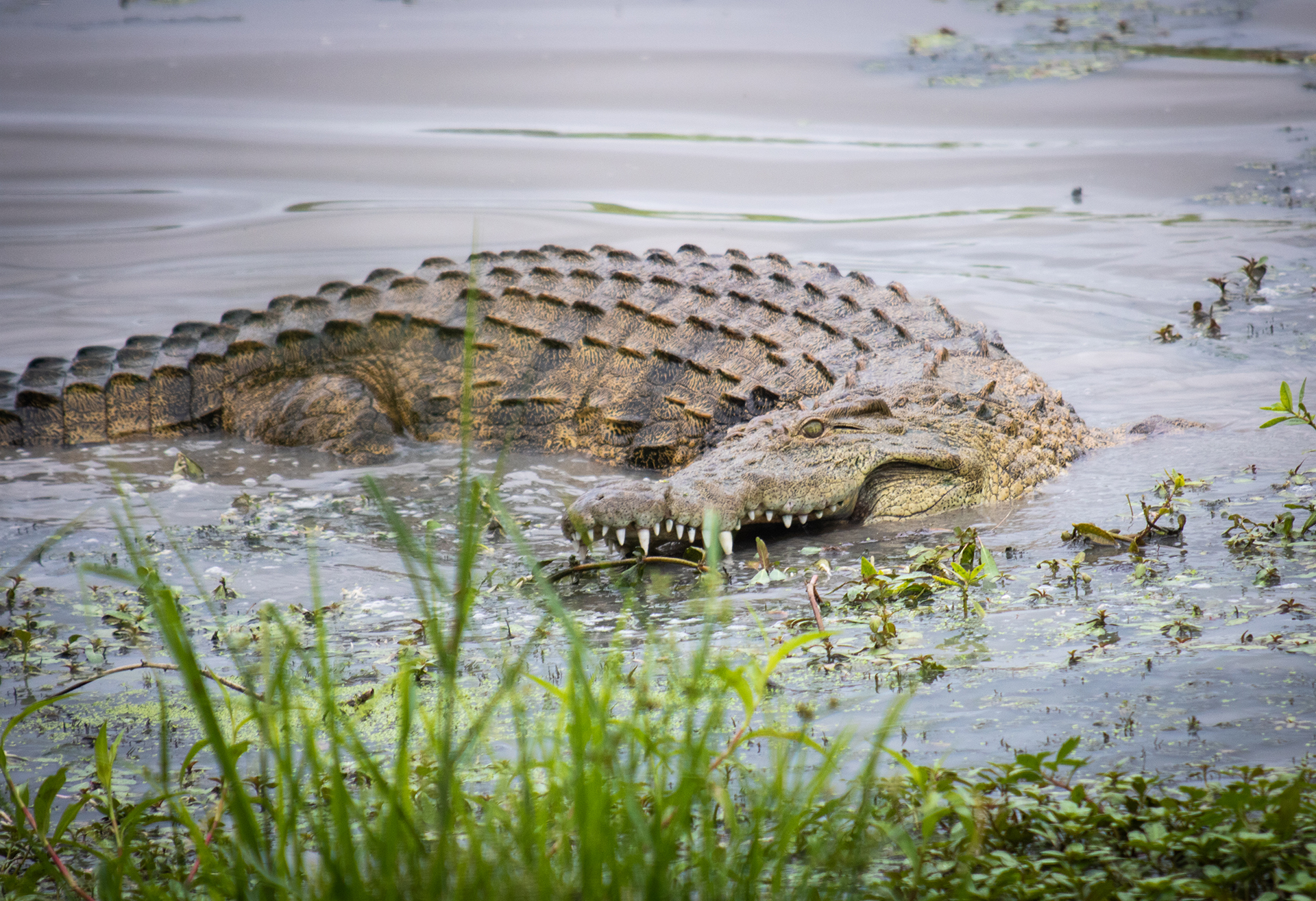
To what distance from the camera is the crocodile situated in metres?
→ 4.21

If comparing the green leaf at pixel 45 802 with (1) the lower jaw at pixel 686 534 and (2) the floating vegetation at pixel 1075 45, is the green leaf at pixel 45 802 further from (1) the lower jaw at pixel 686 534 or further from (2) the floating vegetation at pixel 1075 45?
(2) the floating vegetation at pixel 1075 45

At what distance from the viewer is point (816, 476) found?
391 cm

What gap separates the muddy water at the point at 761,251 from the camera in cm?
269

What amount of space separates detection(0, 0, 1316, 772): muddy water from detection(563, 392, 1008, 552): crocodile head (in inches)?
6.8

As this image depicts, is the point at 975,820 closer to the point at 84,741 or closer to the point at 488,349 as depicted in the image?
the point at 84,741

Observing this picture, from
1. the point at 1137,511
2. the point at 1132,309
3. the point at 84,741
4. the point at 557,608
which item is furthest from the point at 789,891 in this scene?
the point at 1132,309

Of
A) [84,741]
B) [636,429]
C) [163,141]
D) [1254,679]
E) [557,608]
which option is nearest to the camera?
[557,608]

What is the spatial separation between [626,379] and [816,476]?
5.38 ft

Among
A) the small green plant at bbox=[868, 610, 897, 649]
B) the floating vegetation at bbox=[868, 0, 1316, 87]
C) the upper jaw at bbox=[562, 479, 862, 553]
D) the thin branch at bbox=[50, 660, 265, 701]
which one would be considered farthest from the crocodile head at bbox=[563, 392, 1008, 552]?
the floating vegetation at bbox=[868, 0, 1316, 87]

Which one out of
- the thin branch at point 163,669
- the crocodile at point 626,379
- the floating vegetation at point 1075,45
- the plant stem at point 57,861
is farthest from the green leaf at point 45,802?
the floating vegetation at point 1075,45

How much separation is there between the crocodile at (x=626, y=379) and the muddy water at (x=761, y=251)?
201 mm

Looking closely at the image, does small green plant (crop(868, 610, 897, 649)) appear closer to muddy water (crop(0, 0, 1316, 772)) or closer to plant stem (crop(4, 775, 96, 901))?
muddy water (crop(0, 0, 1316, 772))

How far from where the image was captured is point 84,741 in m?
2.61

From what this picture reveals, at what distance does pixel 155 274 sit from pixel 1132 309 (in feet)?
25.8
